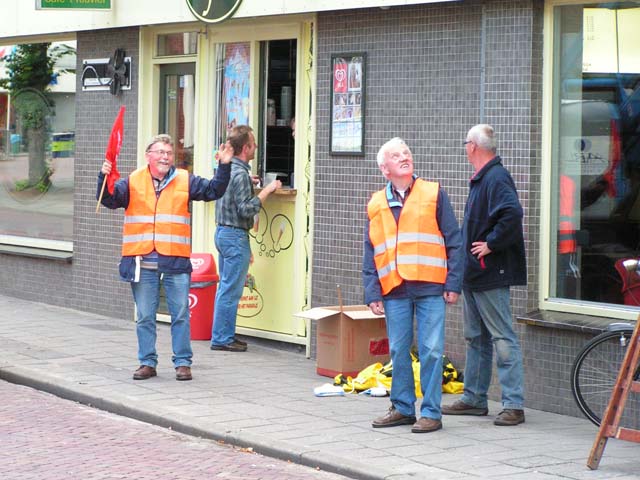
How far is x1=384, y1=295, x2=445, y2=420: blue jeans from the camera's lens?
26.3ft

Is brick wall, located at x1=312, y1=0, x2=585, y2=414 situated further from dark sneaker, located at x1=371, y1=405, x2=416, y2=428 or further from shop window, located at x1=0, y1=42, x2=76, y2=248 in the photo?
shop window, located at x1=0, y1=42, x2=76, y2=248

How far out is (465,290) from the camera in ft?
27.9

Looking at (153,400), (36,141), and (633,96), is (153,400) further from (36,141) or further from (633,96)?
(36,141)

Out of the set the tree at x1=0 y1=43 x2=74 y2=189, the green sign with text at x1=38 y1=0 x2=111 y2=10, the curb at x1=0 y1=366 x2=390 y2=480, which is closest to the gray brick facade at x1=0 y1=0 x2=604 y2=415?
the curb at x1=0 y1=366 x2=390 y2=480

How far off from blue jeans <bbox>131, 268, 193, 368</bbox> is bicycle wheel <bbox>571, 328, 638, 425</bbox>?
301 centimetres

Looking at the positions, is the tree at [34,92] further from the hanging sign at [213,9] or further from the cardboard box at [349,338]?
the cardboard box at [349,338]

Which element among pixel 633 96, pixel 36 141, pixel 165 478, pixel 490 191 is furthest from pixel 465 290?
pixel 36 141

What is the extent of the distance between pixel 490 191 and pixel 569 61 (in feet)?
4.62

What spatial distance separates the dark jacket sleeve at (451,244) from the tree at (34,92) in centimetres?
735

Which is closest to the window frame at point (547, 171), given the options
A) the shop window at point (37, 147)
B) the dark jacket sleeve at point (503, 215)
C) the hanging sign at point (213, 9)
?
the dark jacket sleeve at point (503, 215)

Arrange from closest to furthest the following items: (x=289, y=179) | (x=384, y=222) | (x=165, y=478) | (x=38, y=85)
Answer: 1. (x=165, y=478)
2. (x=384, y=222)
3. (x=289, y=179)
4. (x=38, y=85)

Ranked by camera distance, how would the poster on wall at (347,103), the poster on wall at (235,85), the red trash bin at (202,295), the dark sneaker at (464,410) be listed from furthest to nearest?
the poster on wall at (235,85), the red trash bin at (202,295), the poster on wall at (347,103), the dark sneaker at (464,410)

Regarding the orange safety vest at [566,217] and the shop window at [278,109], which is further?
the shop window at [278,109]

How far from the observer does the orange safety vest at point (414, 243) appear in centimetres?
797
